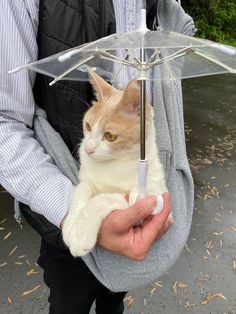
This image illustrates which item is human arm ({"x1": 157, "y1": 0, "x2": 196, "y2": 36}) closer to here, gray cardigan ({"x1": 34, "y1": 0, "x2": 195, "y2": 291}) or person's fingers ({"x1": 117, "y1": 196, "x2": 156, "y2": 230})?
gray cardigan ({"x1": 34, "y1": 0, "x2": 195, "y2": 291})

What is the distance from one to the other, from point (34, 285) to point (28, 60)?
1959 mm

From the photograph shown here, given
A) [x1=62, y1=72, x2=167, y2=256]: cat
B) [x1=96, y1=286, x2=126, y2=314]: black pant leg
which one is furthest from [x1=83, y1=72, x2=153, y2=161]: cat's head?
[x1=96, y1=286, x2=126, y2=314]: black pant leg

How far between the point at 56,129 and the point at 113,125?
36 centimetres

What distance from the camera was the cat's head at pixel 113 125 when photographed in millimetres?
1136

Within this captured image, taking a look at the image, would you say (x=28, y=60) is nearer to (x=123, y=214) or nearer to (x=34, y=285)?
(x=123, y=214)

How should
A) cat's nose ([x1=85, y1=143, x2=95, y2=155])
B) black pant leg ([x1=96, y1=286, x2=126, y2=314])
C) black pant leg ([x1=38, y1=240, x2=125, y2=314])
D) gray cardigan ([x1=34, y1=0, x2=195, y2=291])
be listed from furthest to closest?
1. black pant leg ([x1=96, y1=286, x2=126, y2=314])
2. black pant leg ([x1=38, y1=240, x2=125, y2=314])
3. gray cardigan ([x1=34, y1=0, x2=195, y2=291])
4. cat's nose ([x1=85, y1=143, x2=95, y2=155])

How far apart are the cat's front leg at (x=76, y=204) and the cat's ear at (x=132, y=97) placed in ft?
0.96

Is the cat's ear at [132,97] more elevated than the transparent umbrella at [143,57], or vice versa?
the transparent umbrella at [143,57]

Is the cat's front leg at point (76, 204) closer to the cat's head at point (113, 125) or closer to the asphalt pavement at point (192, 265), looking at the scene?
the cat's head at point (113, 125)

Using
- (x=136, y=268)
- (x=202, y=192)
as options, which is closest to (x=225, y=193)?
(x=202, y=192)

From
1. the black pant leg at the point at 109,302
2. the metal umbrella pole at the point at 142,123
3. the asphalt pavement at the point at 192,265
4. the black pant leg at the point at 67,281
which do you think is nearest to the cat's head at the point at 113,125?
the metal umbrella pole at the point at 142,123

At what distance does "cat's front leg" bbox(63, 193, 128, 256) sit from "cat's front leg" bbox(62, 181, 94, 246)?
2 centimetres

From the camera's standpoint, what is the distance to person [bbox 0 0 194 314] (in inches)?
43.9

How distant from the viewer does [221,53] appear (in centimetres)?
97
